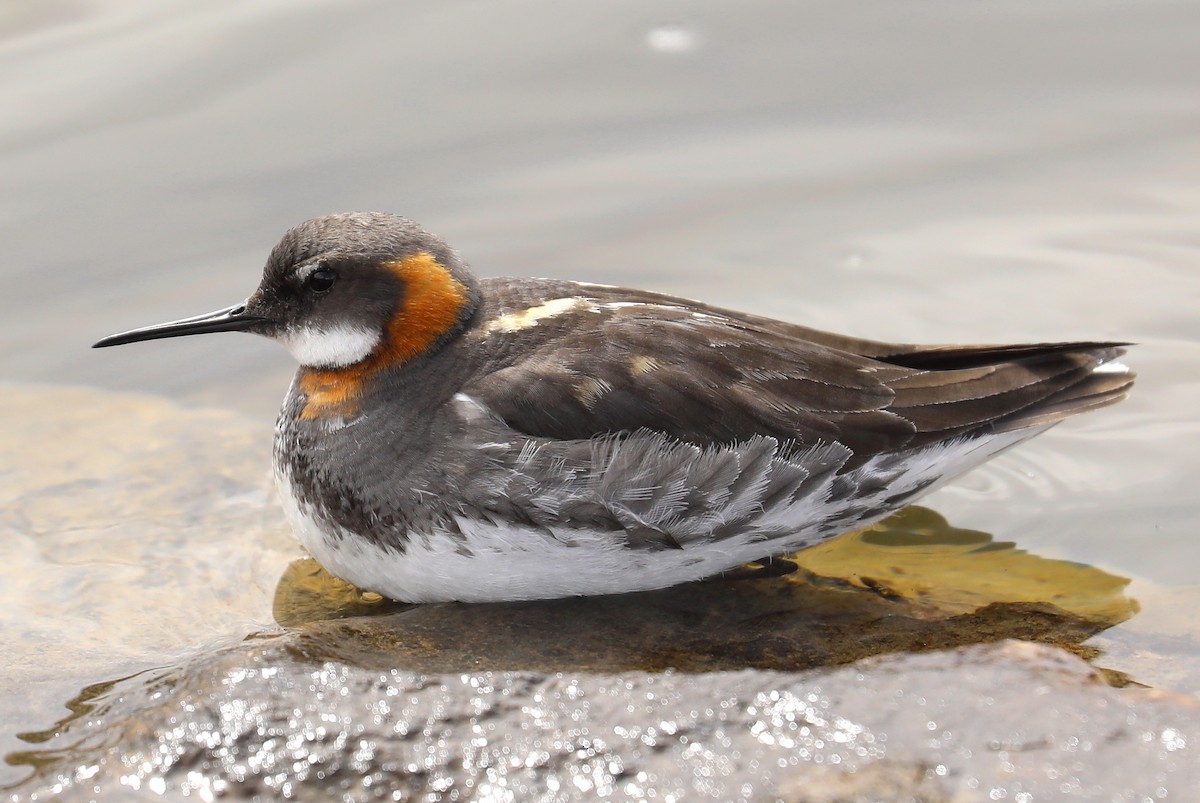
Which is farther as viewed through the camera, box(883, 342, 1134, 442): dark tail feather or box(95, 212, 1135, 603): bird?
box(883, 342, 1134, 442): dark tail feather

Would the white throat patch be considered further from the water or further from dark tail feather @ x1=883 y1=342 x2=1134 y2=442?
dark tail feather @ x1=883 y1=342 x2=1134 y2=442

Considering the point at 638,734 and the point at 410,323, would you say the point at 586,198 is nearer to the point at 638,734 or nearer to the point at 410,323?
the point at 410,323

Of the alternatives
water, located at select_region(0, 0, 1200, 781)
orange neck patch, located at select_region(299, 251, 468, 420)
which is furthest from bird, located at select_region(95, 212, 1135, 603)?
water, located at select_region(0, 0, 1200, 781)

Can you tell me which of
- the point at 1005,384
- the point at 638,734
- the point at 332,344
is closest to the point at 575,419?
the point at 332,344

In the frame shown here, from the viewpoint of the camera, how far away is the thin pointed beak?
252 inches

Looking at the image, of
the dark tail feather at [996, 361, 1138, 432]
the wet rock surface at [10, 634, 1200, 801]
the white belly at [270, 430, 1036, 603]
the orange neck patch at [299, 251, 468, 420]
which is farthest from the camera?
the dark tail feather at [996, 361, 1138, 432]

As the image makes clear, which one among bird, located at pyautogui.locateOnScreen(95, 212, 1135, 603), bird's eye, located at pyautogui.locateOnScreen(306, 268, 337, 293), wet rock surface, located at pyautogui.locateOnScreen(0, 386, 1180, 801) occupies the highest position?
bird's eye, located at pyautogui.locateOnScreen(306, 268, 337, 293)

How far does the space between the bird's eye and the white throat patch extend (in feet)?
0.61

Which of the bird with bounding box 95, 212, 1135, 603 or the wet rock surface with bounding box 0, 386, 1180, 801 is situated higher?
the bird with bounding box 95, 212, 1135, 603

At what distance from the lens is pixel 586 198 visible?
930cm

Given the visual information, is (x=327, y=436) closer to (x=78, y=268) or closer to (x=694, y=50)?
(x=78, y=268)

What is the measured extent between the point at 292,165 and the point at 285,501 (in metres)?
3.78

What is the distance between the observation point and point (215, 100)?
999cm

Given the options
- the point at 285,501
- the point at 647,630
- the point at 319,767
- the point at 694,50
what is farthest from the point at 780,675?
the point at 694,50
